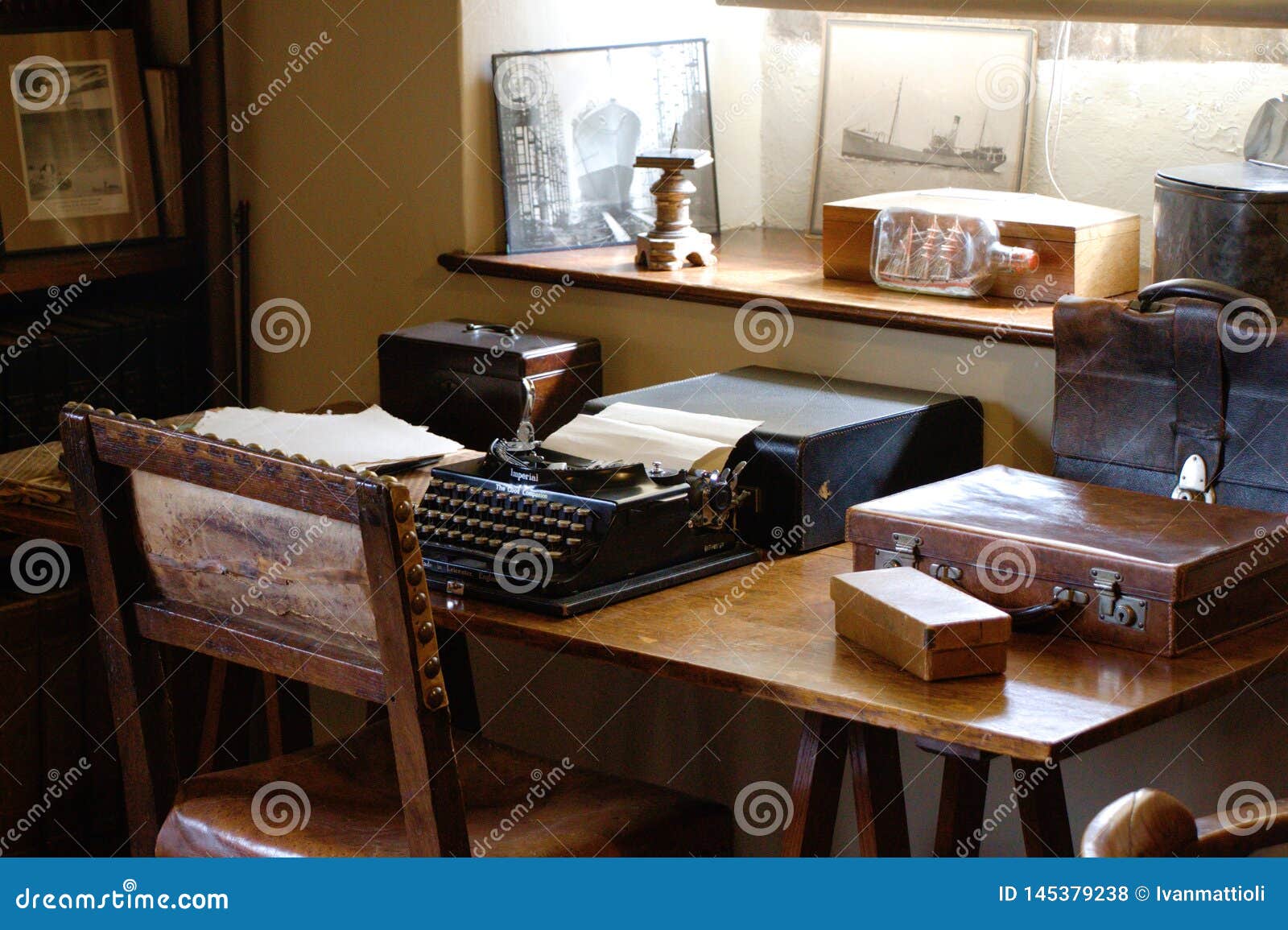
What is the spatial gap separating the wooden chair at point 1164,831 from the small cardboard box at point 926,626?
0.42 m

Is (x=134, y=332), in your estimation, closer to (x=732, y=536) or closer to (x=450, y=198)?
(x=450, y=198)

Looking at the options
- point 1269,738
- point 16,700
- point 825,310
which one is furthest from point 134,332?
point 1269,738

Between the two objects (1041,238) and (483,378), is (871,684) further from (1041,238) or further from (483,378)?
(483,378)

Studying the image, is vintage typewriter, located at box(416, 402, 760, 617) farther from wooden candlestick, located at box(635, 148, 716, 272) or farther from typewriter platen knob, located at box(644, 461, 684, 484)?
wooden candlestick, located at box(635, 148, 716, 272)

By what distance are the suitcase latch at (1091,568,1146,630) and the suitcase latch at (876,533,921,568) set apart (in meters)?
0.22

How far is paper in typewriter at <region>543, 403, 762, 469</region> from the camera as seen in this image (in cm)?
215

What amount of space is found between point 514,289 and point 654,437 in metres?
0.82

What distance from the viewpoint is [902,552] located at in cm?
195

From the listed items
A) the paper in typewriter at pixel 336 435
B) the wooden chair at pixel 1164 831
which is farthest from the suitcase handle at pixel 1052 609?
the paper in typewriter at pixel 336 435

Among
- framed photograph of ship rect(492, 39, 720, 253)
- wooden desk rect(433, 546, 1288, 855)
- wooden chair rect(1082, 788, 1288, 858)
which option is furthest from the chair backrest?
framed photograph of ship rect(492, 39, 720, 253)

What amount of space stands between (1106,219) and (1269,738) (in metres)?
0.81

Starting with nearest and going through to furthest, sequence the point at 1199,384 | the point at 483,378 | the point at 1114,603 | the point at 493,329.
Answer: the point at 1114,603
the point at 1199,384
the point at 483,378
the point at 493,329

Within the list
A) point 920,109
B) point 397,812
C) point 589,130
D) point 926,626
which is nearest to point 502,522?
point 397,812

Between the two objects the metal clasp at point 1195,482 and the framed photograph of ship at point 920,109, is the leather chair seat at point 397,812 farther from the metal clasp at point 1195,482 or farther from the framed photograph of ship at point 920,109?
the framed photograph of ship at point 920,109
